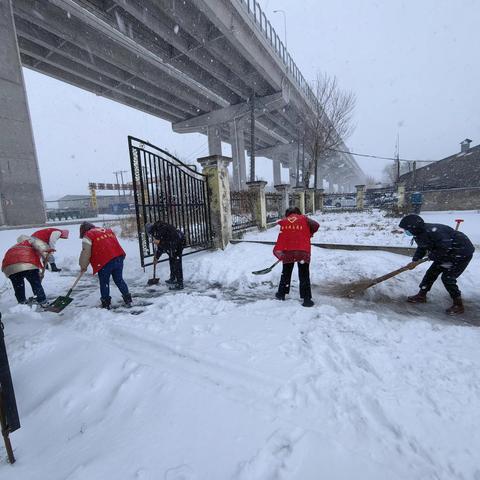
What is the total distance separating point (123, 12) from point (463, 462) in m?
17.6

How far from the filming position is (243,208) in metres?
9.47

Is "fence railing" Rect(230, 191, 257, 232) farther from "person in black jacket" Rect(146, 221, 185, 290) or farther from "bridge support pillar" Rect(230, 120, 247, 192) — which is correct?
"bridge support pillar" Rect(230, 120, 247, 192)

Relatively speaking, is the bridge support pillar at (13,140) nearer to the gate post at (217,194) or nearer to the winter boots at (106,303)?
the gate post at (217,194)

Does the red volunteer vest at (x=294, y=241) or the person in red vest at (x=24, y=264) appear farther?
the person in red vest at (x=24, y=264)

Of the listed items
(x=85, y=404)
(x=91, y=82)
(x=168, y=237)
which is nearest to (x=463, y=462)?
(x=85, y=404)

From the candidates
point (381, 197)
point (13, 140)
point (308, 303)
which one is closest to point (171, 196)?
point (308, 303)

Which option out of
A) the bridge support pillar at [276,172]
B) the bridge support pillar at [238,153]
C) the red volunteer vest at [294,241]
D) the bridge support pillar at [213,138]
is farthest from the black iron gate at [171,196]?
the bridge support pillar at [276,172]

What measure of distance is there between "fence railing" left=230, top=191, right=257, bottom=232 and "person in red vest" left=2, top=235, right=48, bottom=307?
5.33 metres

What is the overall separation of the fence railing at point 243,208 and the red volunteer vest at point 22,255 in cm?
537

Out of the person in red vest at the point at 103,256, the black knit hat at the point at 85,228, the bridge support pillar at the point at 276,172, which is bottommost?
the person in red vest at the point at 103,256

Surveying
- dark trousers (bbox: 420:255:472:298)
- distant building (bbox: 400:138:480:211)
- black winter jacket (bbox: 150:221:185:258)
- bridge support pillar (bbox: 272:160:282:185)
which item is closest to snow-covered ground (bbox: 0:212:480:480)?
dark trousers (bbox: 420:255:472:298)

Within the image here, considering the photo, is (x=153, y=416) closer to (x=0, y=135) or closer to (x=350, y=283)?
(x=350, y=283)

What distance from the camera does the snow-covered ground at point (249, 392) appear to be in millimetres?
1582

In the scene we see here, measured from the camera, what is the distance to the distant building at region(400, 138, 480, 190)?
23078 millimetres
